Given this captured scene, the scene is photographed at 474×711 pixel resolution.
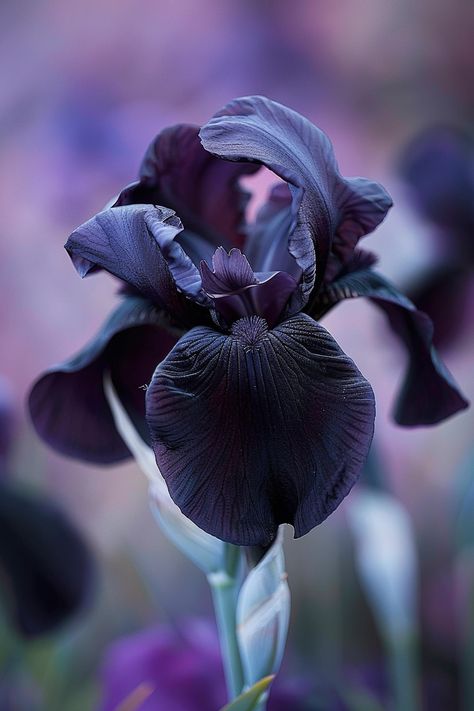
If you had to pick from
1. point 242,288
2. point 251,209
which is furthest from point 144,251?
point 251,209

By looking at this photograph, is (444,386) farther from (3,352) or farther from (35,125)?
(35,125)

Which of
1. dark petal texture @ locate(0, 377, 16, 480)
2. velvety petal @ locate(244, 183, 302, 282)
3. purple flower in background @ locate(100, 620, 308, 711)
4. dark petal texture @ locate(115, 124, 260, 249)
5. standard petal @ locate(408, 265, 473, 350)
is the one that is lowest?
purple flower in background @ locate(100, 620, 308, 711)

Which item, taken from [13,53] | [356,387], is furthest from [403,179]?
[13,53]

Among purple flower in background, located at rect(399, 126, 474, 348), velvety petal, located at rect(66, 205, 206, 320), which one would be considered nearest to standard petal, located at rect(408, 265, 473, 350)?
purple flower in background, located at rect(399, 126, 474, 348)

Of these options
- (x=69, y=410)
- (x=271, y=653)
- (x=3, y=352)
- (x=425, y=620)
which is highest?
(x=69, y=410)

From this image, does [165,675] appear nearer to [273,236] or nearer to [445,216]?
[273,236]

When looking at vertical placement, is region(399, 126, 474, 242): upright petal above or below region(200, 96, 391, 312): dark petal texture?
below

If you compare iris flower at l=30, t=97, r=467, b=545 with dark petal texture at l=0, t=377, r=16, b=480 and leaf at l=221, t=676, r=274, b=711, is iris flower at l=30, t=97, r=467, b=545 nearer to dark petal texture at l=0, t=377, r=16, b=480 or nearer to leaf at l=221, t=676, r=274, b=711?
leaf at l=221, t=676, r=274, b=711

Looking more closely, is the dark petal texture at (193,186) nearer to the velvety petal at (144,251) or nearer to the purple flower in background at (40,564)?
the velvety petal at (144,251)
